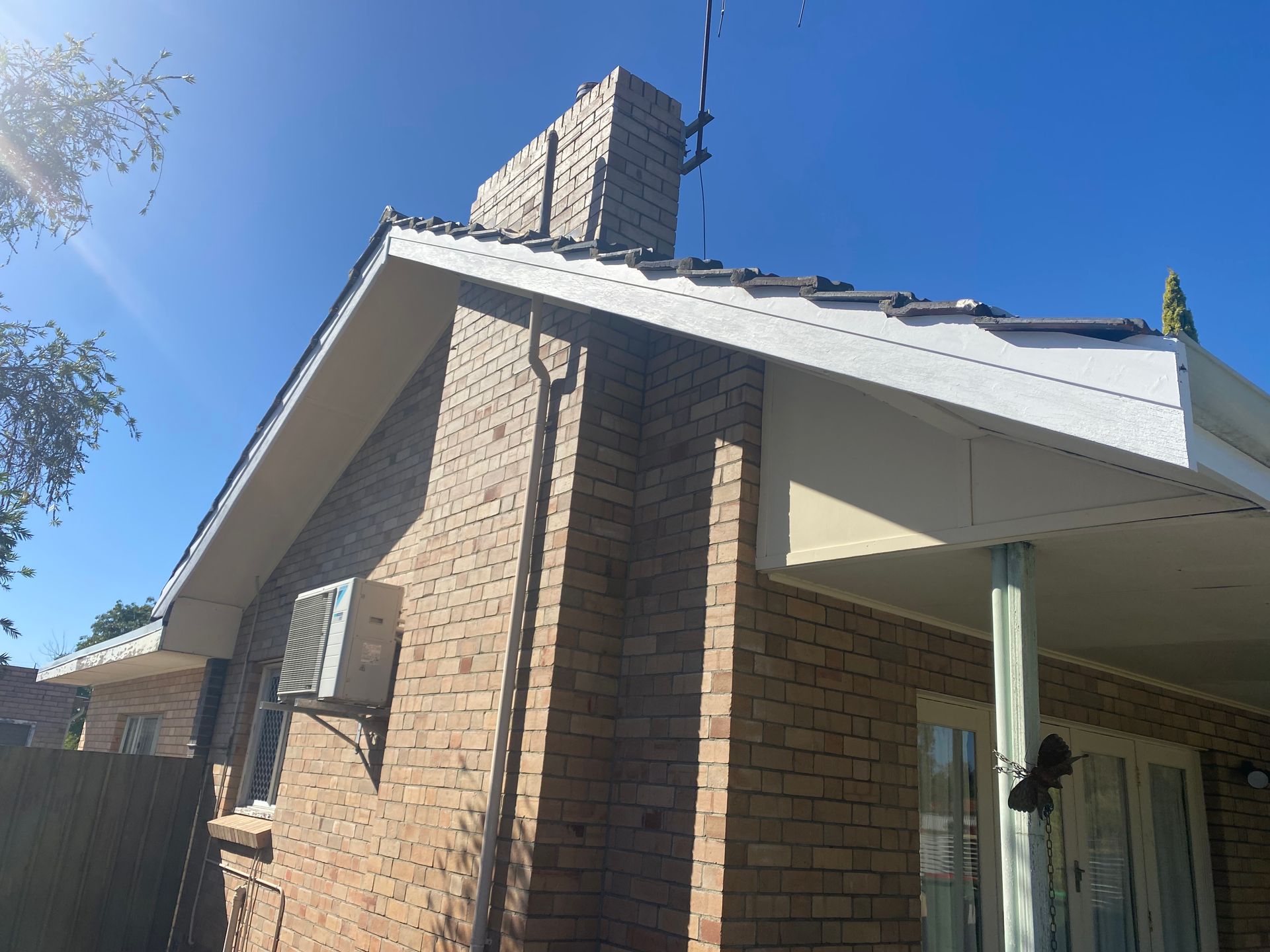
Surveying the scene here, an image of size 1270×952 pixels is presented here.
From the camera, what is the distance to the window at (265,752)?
7.15 meters

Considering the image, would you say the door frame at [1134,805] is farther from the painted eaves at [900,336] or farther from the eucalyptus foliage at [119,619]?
the eucalyptus foliage at [119,619]

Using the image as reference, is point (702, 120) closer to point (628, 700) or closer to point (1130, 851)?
point (628, 700)

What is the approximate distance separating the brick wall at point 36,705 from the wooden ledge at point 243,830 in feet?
40.9

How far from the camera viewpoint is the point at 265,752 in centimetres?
744

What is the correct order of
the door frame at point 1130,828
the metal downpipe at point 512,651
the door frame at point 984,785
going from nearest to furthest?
the metal downpipe at point 512,651 < the door frame at point 984,785 < the door frame at point 1130,828

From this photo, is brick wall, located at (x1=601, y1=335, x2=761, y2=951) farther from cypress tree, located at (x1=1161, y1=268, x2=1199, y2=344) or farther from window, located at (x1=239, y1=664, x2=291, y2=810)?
cypress tree, located at (x1=1161, y1=268, x2=1199, y2=344)

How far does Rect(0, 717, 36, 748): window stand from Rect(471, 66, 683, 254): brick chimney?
16.6 m

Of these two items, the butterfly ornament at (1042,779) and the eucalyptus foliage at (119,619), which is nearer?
the butterfly ornament at (1042,779)

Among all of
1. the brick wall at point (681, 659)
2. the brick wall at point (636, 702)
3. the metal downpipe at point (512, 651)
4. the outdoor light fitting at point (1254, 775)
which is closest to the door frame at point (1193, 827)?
the outdoor light fitting at point (1254, 775)

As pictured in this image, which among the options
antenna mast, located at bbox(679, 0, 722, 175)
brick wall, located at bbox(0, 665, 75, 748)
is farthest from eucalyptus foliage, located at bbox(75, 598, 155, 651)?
antenna mast, located at bbox(679, 0, 722, 175)

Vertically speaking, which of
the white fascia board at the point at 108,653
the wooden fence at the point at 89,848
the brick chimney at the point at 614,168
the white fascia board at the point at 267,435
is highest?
the brick chimney at the point at 614,168

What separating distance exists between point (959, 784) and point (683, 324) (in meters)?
2.82

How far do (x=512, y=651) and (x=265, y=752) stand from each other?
4.33m

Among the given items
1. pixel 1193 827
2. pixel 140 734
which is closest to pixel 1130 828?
pixel 1193 827
